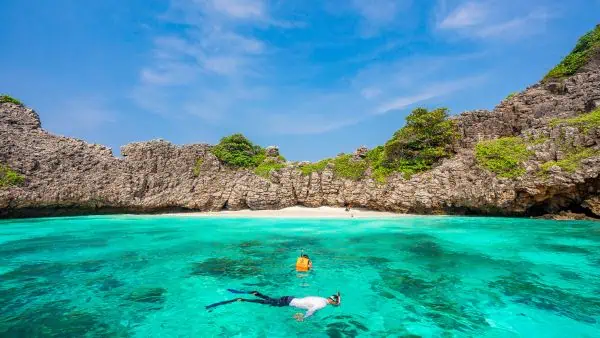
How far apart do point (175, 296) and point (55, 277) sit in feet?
17.8

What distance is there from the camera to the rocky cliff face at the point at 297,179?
2380 cm

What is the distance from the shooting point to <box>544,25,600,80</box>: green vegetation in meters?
32.8

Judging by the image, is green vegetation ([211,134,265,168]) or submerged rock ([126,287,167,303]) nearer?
submerged rock ([126,287,167,303])

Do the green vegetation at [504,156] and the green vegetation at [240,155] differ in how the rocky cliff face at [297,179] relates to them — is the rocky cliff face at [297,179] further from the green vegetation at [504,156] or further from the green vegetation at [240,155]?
the green vegetation at [240,155]

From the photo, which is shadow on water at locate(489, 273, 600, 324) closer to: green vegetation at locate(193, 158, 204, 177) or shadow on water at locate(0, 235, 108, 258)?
shadow on water at locate(0, 235, 108, 258)

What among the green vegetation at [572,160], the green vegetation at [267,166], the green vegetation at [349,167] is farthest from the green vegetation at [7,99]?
the green vegetation at [572,160]

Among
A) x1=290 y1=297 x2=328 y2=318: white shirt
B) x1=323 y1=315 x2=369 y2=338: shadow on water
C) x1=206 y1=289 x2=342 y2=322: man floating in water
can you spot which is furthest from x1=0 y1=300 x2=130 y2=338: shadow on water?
x1=323 y1=315 x2=369 y2=338: shadow on water

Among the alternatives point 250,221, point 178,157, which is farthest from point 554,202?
point 178,157

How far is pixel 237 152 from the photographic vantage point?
39.4 metres

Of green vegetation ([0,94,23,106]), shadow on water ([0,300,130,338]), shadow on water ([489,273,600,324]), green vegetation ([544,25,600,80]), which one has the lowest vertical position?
shadow on water ([489,273,600,324])

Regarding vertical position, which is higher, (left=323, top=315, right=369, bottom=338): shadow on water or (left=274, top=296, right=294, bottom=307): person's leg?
(left=274, top=296, right=294, bottom=307): person's leg

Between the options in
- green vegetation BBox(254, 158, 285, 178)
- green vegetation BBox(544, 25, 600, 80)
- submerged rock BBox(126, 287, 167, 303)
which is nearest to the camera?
submerged rock BBox(126, 287, 167, 303)

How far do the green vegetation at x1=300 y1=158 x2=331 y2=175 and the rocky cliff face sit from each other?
2.06ft

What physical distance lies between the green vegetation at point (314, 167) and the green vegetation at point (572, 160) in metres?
19.9
